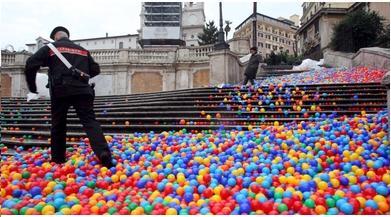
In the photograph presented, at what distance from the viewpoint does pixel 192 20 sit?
7694cm

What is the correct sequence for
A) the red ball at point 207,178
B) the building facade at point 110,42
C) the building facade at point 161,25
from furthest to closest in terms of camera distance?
1. the building facade at point 110,42
2. the building facade at point 161,25
3. the red ball at point 207,178

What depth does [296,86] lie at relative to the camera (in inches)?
343

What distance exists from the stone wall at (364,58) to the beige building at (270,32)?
202 feet

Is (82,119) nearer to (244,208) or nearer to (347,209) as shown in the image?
(244,208)

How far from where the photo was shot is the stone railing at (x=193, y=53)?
2047 cm

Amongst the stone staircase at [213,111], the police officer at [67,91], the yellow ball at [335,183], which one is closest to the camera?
the yellow ball at [335,183]

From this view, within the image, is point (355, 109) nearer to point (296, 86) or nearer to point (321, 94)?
point (321, 94)

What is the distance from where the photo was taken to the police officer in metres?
3.90

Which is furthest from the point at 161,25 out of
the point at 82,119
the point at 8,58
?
the point at 82,119

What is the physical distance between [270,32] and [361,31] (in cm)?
6973

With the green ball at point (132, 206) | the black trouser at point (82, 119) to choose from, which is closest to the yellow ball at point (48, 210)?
the green ball at point (132, 206)

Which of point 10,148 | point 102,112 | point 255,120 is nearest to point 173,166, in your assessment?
point 255,120

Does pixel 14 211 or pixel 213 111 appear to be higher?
pixel 213 111

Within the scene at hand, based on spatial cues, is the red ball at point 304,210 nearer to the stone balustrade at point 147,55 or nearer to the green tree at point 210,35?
the stone balustrade at point 147,55
